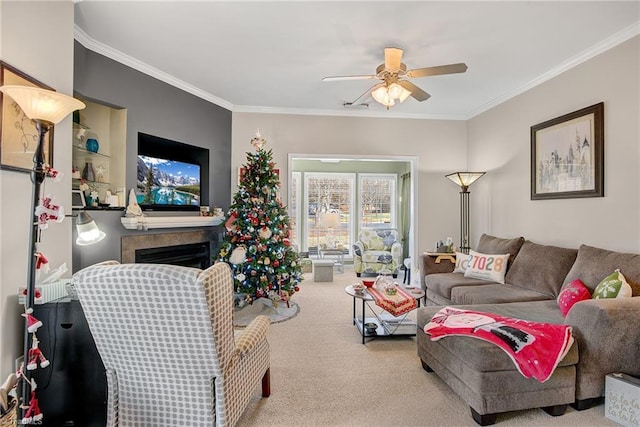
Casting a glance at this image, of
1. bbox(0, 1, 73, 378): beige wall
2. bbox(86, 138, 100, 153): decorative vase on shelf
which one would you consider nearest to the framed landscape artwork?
bbox(0, 1, 73, 378): beige wall

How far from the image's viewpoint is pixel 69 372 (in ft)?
6.23

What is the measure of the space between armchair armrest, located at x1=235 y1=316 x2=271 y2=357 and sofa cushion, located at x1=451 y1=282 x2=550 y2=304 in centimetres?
210

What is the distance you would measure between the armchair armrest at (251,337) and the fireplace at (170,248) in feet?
6.77

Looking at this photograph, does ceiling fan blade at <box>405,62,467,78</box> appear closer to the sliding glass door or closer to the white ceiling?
the white ceiling

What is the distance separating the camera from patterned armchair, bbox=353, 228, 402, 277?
261 inches

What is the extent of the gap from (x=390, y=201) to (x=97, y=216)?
20.5 ft

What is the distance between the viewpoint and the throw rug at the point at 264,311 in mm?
4070

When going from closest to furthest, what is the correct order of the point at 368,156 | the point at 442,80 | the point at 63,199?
the point at 63,199, the point at 442,80, the point at 368,156

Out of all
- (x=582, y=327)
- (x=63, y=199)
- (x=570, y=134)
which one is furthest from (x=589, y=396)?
(x=63, y=199)

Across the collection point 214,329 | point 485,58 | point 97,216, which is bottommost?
point 214,329

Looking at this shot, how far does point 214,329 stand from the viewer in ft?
5.21

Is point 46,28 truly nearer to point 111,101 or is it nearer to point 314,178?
point 111,101

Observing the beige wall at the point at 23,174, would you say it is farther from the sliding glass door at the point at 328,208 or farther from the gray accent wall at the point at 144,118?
the sliding glass door at the point at 328,208

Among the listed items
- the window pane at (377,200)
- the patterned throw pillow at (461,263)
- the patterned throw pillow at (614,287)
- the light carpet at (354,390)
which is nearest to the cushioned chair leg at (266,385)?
the light carpet at (354,390)
